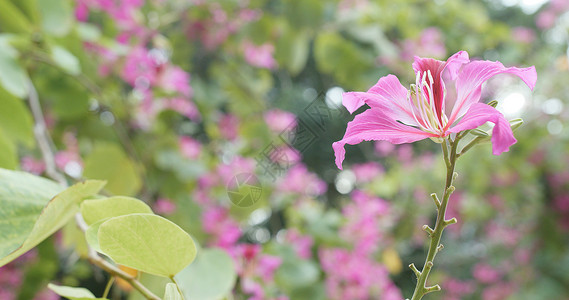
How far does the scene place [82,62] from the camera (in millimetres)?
878

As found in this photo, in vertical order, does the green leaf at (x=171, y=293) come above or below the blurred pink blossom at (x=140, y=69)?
below

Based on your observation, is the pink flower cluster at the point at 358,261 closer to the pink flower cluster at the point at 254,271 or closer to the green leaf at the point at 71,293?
the pink flower cluster at the point at 254,271

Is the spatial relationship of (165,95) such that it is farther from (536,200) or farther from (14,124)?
(536,200)

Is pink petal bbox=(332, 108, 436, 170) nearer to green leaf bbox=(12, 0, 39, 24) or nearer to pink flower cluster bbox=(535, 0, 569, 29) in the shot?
green leaf bbox=(12, 0, 39, 24)

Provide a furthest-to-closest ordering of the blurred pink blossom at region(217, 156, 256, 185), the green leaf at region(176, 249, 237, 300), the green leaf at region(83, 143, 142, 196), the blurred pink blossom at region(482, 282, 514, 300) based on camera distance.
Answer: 1. the blurred pink blossom at region(482, 282, 514, 300)
2. the blurred pink blossom at region(217, 156, 256, 185)
3. the green leaf at region(83, 143, 142, 196)
4. the green leaf at region(176, 249, 237, 300)

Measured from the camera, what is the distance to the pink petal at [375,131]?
20cm

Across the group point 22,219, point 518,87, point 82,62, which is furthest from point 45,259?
point 518,87

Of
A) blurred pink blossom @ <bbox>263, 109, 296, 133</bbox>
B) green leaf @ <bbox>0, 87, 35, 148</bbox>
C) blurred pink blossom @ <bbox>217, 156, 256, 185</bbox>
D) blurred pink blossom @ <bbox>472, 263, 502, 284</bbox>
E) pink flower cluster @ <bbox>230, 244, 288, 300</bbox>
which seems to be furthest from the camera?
blurred pink blossom @ <bbox>472, 263, 502, 284</bbox>

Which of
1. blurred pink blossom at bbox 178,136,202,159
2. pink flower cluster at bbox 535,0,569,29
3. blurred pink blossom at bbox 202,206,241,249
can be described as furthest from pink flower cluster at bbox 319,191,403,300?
pink flower cluster at bbox 535,0,569,29

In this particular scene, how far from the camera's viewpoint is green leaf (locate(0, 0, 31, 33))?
2.14ft

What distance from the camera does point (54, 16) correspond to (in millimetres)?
647

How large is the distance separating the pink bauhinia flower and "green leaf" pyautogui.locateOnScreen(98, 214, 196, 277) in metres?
0.08

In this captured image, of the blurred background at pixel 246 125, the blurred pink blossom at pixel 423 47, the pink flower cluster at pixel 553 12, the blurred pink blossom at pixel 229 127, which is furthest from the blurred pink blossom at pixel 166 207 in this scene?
the pink flower cluster at pixel 553 12

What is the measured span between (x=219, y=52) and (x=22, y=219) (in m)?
1.25
